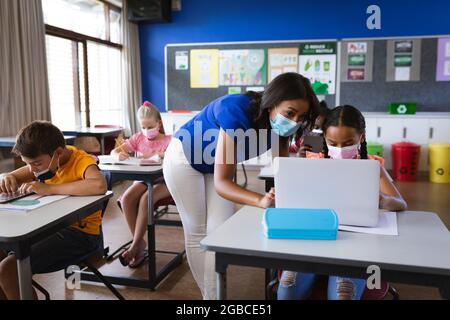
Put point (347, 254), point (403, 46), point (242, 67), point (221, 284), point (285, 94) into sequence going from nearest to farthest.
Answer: point (347, 254) → point (221, 284) → point (285, 94) → point (403, 46) → point (242, 67)

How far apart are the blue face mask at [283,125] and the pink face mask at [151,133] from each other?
1.67 meters

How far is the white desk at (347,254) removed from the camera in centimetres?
97

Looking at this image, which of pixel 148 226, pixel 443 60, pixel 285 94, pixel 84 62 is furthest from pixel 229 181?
pixel 443 60

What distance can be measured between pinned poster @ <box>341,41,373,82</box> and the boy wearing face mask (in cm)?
475

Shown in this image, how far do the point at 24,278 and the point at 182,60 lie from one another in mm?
5499

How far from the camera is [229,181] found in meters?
1.45

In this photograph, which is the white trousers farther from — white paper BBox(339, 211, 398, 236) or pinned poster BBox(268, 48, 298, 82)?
pinned poster BBox(268, 48, 298, 82)

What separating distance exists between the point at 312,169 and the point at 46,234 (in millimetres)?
850

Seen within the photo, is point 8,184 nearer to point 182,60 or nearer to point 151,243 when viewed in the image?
point 151,243

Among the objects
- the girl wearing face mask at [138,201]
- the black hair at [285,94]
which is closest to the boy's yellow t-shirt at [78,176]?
the black hair at [285,94]

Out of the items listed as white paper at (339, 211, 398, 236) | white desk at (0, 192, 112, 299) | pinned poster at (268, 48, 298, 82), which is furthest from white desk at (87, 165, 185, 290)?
pinned poster at (268, 48, 298, 82)

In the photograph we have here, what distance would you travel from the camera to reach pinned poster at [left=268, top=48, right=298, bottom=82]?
5.93 metres
